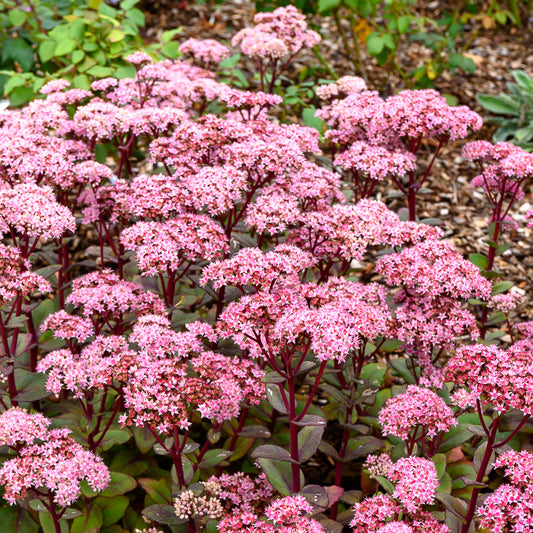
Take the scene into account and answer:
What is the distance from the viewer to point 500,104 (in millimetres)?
7887

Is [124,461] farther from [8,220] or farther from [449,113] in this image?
[449,113]

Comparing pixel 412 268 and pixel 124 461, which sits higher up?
pixel 412 268

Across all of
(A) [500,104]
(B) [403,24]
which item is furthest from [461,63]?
(B) [403,24]

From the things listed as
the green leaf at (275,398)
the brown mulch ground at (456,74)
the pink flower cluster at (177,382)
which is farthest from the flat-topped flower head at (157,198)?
the brown mulch ground at (456,74)

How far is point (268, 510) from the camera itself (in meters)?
2.86

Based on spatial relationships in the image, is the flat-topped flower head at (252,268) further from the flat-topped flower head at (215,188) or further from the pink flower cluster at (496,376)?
the pink flower cluster at (496,376)

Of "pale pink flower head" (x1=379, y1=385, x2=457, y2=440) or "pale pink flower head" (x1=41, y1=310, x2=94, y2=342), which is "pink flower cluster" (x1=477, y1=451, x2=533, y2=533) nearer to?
"pale pink flower head" (x1=379, y1=385, x2=457, y2=440)

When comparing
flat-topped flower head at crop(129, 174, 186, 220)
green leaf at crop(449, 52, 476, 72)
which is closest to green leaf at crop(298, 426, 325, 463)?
flat-topped flower head at crop(129, 174, 186, 220)

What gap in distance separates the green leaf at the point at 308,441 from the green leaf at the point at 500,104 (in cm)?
576

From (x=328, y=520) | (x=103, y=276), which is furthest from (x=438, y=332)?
(x=103, y=276)

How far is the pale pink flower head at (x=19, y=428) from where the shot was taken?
9.96 ft

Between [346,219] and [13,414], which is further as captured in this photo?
[346,219]

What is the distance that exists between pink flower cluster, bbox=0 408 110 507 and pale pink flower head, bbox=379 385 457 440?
4.91 ft

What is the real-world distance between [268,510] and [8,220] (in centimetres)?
198
